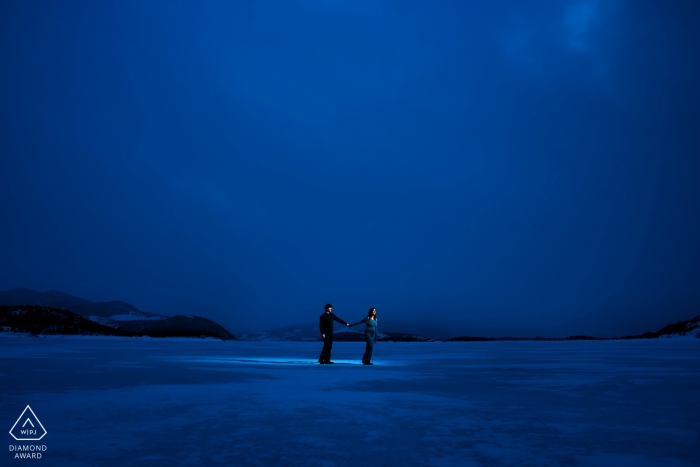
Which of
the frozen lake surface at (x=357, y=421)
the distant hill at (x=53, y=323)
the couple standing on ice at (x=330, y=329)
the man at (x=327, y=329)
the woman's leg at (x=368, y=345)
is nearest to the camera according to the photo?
the frozen lake surface at (x=357, y=421)

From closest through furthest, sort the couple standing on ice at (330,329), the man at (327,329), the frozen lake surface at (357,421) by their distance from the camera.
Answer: the frozen lake surface at (357,421)
the couple standing on ice at (330,329)
the man at (327,329)

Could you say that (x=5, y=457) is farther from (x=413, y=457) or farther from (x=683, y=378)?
(x=683, y=378)

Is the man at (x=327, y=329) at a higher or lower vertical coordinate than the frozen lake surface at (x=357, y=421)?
higher

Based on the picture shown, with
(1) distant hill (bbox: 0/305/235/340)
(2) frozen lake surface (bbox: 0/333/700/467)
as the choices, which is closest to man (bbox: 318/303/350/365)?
(2) frozen lake surface (bbox: 0/333/700/467)

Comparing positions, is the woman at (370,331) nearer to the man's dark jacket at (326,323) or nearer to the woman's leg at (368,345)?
the woman's leg at (368,345)

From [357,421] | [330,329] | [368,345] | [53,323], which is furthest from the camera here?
[53,323]

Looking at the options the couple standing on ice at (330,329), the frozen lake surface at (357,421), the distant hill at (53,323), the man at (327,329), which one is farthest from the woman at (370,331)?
the distant hill at (53,323)

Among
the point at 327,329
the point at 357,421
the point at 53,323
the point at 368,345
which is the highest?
the point at 327,329

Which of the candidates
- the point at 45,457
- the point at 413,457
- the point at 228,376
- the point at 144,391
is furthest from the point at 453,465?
the point at 228,376

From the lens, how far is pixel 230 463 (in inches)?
227

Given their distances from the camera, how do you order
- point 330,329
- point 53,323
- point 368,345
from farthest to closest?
point 53,323 → point 330,329 → point 368,345

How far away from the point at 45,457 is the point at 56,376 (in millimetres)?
9457

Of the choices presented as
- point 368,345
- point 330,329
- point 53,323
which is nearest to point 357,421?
point 368,345

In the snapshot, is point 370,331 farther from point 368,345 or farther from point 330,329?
point 330,329
